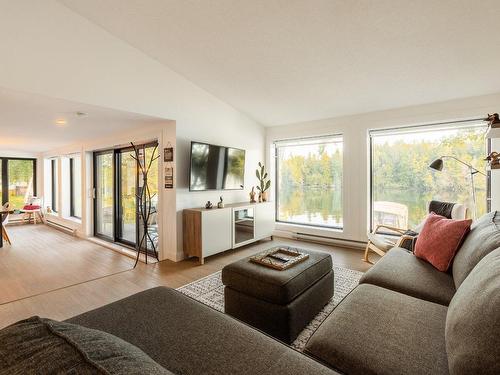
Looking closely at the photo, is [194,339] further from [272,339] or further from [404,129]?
[404,129]

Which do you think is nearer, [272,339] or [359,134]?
[272,339]

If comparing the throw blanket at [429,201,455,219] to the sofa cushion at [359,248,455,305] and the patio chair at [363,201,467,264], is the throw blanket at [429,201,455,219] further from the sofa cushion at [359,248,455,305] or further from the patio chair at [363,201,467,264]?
the sofa cushion at [359,248,455,305]

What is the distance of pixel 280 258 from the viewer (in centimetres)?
234

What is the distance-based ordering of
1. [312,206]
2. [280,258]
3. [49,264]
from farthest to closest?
[312,206] < [49,264] < [280,258]

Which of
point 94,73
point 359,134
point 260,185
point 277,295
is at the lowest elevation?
point 277,295

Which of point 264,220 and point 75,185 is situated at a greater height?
point 75,185

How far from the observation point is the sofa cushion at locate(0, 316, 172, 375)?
0.51m

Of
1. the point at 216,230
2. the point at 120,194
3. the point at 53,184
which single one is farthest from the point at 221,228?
the point at 53,184

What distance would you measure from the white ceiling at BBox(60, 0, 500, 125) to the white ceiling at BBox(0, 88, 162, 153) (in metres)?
0.96

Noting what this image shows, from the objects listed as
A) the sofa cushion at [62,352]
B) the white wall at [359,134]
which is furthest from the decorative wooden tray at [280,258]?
the white wall at [359,134]

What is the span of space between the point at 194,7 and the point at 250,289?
8.60 feet

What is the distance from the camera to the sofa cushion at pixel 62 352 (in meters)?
0.51

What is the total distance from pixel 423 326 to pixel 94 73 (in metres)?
3.66

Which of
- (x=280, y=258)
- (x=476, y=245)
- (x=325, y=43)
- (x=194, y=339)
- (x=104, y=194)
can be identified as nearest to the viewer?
(x=194, y=339)
